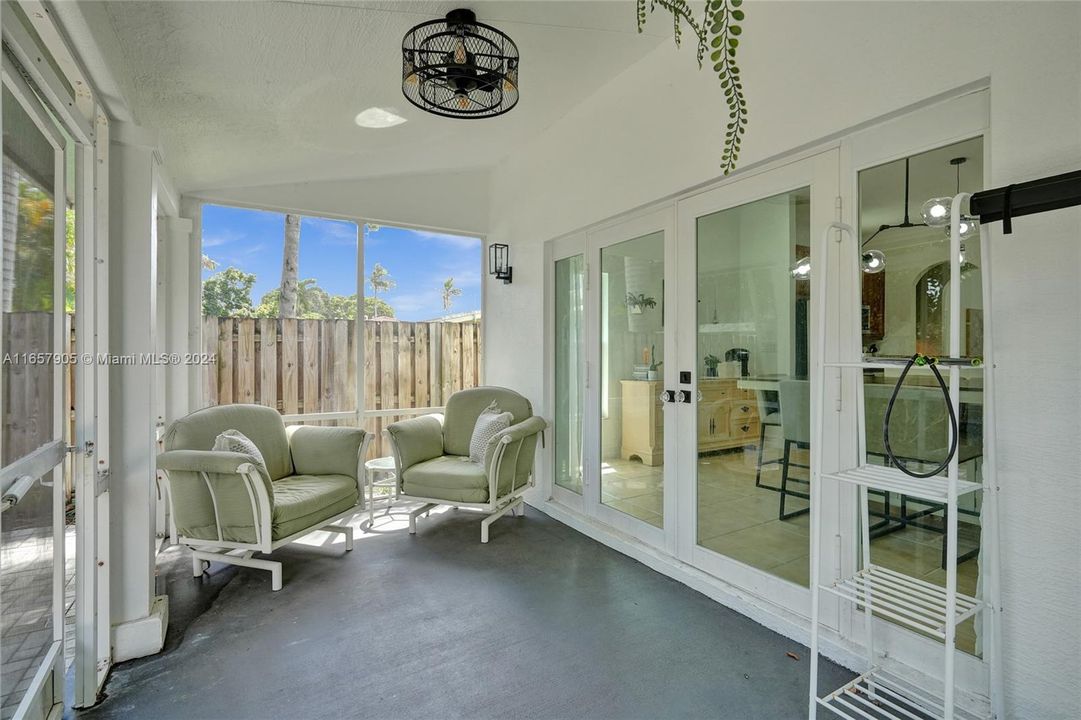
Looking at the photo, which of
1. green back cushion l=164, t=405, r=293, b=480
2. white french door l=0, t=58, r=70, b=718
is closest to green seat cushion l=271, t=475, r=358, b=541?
green back cushion l=164, t=405, r=293, b=480

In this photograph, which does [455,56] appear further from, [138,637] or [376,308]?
[138,637]

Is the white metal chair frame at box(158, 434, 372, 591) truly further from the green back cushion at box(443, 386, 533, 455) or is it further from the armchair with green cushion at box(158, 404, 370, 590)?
the green back cushion at box(443, 386, 533, 455)

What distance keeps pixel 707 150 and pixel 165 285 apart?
3451 mm

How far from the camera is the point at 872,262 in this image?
78.3 inches

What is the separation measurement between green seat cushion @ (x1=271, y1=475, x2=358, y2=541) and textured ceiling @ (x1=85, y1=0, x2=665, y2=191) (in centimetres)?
203

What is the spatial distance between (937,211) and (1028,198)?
398mm

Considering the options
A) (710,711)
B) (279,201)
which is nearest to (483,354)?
(279,201)

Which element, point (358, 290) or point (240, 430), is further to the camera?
point (358, 290)

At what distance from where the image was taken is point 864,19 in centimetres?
190

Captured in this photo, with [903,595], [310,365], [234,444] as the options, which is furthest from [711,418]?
[310,365]

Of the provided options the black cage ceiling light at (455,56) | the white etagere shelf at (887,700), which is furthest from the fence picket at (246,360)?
the white etagere shelf at (887,700)

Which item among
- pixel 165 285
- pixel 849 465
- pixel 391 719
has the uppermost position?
pixel 165 285

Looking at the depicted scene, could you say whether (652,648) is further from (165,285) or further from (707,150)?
(165,285)

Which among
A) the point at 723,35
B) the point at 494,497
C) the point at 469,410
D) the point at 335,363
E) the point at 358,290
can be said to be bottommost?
the point at 494,497
